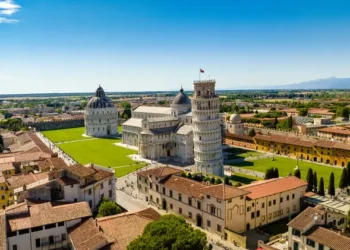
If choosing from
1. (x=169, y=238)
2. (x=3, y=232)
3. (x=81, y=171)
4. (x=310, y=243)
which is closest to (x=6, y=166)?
(x=81, y=171)

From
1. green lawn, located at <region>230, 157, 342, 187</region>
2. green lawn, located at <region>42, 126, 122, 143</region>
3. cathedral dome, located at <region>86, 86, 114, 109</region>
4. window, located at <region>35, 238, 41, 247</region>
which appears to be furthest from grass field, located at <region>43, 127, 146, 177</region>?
window, located at <region>35, 238, 41, 247</region>

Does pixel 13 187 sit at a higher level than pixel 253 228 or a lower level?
higher

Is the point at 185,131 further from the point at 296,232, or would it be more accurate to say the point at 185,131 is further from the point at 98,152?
the point at 296,232

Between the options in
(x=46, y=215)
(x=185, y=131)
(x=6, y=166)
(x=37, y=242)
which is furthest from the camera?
(x=185, y=131)

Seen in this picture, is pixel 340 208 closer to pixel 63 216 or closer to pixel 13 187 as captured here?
pixel 63 216

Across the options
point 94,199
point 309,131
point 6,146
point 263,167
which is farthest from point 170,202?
point 309,131

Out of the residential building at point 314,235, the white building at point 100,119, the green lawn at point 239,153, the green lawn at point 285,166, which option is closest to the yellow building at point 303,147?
the green lawn at point 285,166

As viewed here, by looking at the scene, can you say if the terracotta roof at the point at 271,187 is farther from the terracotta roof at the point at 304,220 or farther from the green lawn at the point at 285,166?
the green lawn at the point at 285,166

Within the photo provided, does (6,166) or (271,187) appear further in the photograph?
(6,166)
